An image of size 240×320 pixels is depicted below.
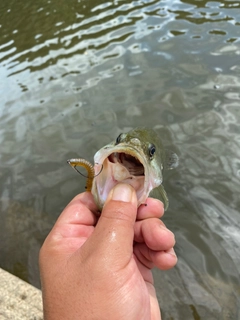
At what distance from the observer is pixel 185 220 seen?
176 inches

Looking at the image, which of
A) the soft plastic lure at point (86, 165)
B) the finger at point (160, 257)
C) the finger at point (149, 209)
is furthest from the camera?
the finger at point (149, 209)

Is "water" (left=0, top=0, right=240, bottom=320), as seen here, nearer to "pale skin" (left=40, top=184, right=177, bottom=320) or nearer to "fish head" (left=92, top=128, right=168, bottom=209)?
"pale skin" (left=40, top=184, right=177, bottom=320)

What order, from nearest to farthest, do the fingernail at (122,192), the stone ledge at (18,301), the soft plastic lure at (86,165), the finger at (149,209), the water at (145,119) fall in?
the fingernail at (122,192) → the soft plastic lure at (86,165) → the finger at (149,209) → the stone ledge at (18,301) → the water at (145,119)

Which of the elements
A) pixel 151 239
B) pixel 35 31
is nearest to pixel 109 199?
pixel 151 239

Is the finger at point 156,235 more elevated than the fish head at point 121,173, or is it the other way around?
the fish head at point 121,173

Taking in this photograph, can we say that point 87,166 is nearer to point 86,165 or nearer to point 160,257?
point 86,165

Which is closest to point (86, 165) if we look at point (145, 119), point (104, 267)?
point (104, 267)

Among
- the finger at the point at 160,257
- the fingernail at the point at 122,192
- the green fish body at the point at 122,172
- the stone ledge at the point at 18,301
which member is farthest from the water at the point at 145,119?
the fingernail at the point at 122,192

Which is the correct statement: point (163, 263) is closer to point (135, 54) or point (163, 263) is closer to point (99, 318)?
point (99, 318)

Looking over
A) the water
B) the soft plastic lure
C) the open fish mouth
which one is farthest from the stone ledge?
the open fish mouth

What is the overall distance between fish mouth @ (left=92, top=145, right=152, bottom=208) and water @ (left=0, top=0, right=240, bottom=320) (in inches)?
79.6

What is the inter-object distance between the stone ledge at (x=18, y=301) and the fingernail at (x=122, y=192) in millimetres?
1599

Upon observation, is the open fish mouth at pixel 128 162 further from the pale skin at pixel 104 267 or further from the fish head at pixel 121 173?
the pale skin at pixel 104 267

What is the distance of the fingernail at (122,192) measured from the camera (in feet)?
6.98
